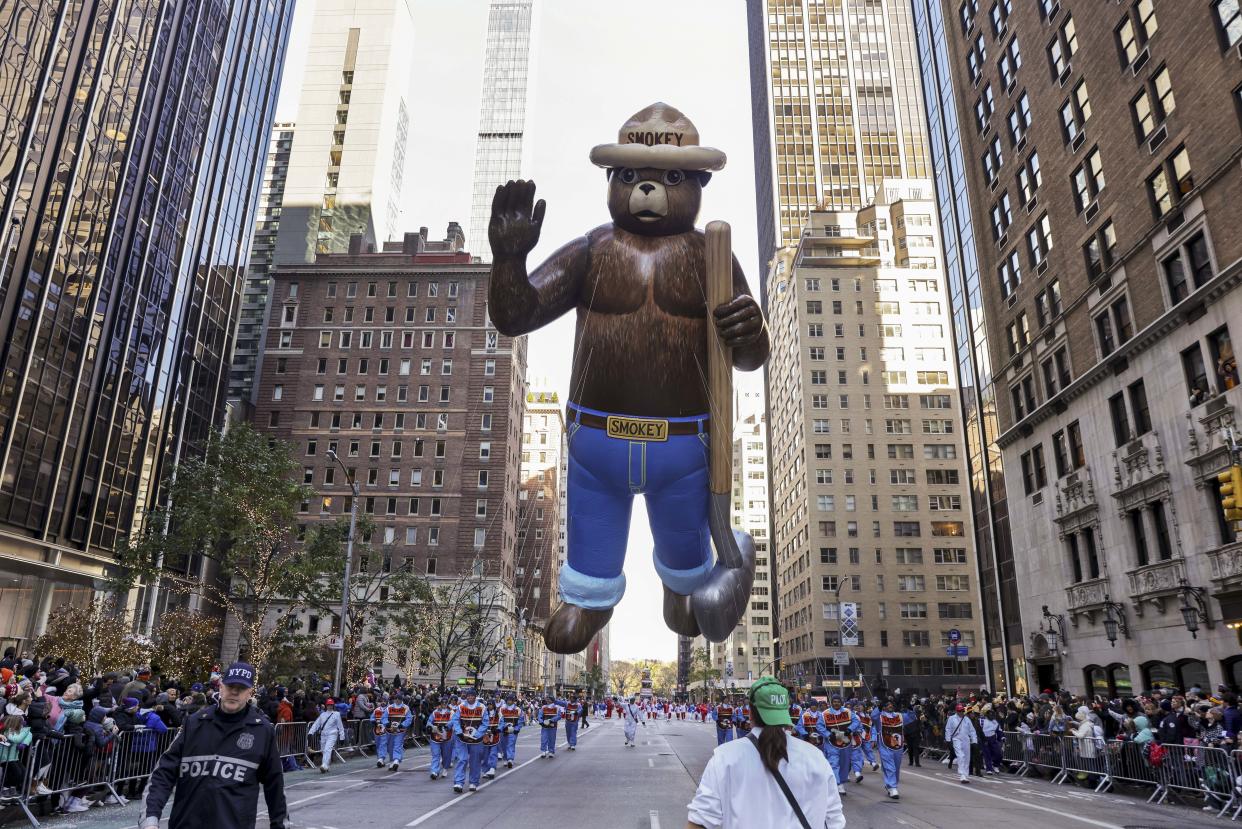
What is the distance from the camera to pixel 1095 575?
30031 mm

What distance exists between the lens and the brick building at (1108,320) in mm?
23703

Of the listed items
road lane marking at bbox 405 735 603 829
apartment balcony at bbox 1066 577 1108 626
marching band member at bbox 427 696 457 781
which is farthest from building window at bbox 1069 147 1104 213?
marching band member at bbox 427 696 457 781

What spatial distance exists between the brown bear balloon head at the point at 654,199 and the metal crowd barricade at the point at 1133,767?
1650cm

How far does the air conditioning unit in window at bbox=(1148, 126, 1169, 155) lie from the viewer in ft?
86.2

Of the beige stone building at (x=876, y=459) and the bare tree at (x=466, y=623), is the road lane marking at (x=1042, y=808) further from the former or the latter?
the beige stone building at (x=876, y=459)

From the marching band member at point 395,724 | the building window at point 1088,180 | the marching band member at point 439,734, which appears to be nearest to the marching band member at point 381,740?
the marching band member at point 395,724

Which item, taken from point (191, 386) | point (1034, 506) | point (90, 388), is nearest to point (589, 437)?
point (1034, 506)

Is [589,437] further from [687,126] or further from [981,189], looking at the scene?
[981,189]

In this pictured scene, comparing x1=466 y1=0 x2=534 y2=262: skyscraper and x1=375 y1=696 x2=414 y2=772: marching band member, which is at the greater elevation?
x1=466 y1=0 x2=534 y2=262: skyscraper

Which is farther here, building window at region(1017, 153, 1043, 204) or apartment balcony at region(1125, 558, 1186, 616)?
building window at region(1017, 153, 1043, 204)

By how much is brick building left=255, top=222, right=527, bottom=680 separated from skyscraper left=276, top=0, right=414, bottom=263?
2011cm

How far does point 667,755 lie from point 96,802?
56.0ft

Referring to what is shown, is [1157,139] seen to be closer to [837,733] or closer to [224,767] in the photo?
[837,733]

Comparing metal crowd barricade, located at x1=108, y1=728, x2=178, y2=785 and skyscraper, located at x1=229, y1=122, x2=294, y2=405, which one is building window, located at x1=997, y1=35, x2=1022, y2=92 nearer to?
metal crowd barricade, located at x1=108, y1=728, x2=178, y2=785
